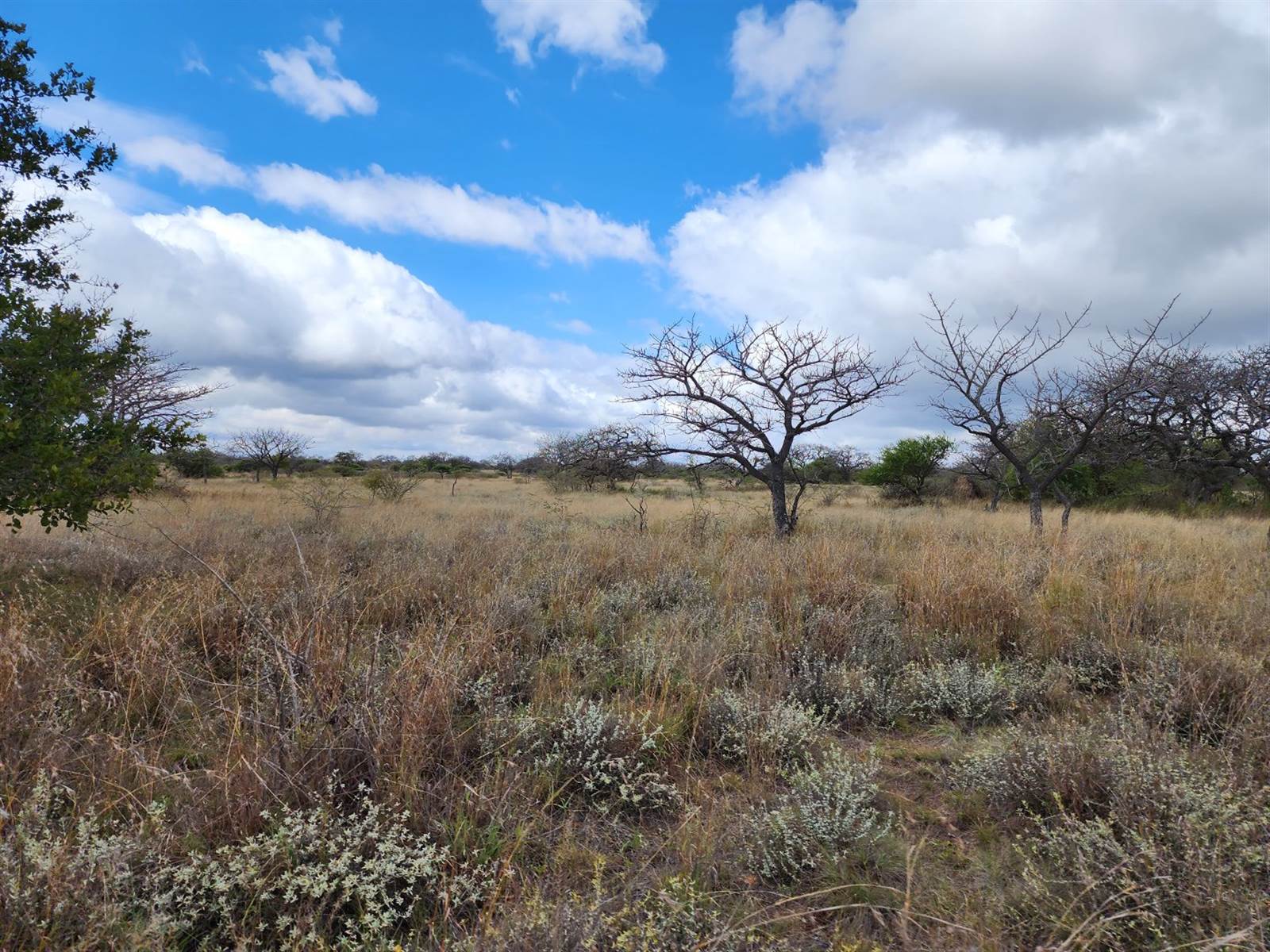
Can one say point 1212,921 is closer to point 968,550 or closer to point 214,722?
point 214,722

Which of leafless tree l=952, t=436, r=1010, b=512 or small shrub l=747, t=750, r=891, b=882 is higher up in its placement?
leafless tree l=952, t=436, r=1010, b=512

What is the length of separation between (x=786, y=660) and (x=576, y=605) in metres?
2.16

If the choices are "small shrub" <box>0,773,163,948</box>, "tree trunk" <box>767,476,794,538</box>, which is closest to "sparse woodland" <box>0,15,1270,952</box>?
"small shrub" <box>0,773,163,948</box>

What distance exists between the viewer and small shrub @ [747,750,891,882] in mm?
2361

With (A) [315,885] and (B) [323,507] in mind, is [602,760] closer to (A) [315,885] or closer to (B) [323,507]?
(A) [315,885]

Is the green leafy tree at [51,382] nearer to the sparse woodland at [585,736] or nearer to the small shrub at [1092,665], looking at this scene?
the sparse woodland at [585,736]

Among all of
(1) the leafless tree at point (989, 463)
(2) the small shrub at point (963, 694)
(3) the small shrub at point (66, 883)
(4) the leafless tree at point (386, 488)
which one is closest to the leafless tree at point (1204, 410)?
(1) the leafless tree at point (989, 463)

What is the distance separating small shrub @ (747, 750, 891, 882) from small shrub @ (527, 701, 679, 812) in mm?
516

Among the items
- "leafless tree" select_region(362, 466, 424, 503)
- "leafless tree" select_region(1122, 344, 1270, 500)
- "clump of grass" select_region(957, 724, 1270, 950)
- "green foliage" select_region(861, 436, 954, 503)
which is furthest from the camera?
"green foliage" select_region(861, 436, 954, 503)

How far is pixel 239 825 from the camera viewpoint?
236 cm

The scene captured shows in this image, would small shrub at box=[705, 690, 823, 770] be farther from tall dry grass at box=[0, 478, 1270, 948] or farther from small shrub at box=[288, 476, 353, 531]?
small shrub at box=[288, 476, 353, 531]

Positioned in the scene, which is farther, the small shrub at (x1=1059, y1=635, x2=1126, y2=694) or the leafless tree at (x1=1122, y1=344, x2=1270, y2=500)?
the leafless tree at (x1=1122, y1=344, x2=1270, y2=500)

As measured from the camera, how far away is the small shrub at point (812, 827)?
2361 mm

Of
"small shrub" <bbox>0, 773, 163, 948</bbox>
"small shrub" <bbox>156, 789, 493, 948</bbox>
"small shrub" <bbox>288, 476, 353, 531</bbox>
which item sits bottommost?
"small shrub" <bbox>156, 789, 493, 948</bbox>
